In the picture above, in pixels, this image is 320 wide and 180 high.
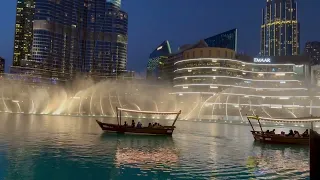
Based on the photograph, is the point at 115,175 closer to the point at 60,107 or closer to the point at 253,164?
the point at 253,164

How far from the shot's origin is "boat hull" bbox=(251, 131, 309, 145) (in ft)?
157

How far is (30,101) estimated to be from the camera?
501ft

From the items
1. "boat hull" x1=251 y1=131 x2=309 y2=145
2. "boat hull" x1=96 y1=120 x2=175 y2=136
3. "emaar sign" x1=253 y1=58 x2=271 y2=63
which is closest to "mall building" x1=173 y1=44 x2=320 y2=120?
"emaar sign" x1=253 y1=58 x2=271 y2=63

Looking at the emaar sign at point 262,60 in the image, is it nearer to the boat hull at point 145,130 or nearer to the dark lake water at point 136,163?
the boat hull at point 145,130

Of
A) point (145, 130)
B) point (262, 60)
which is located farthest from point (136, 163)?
point (262, 60)

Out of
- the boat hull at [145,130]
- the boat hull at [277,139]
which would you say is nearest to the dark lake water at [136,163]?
the boat hull at [277,139]

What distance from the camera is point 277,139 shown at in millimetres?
49375

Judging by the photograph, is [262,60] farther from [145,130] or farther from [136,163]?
[136,163]

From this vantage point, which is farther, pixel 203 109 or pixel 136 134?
pixel 203 109

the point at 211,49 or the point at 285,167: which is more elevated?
the point at 211,49

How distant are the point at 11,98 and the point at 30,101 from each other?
427 inches

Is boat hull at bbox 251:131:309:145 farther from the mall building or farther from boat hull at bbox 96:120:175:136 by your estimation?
the mall building

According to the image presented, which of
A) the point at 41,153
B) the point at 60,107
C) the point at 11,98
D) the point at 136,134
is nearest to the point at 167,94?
the point at 60,107

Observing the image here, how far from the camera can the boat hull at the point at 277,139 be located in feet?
157
